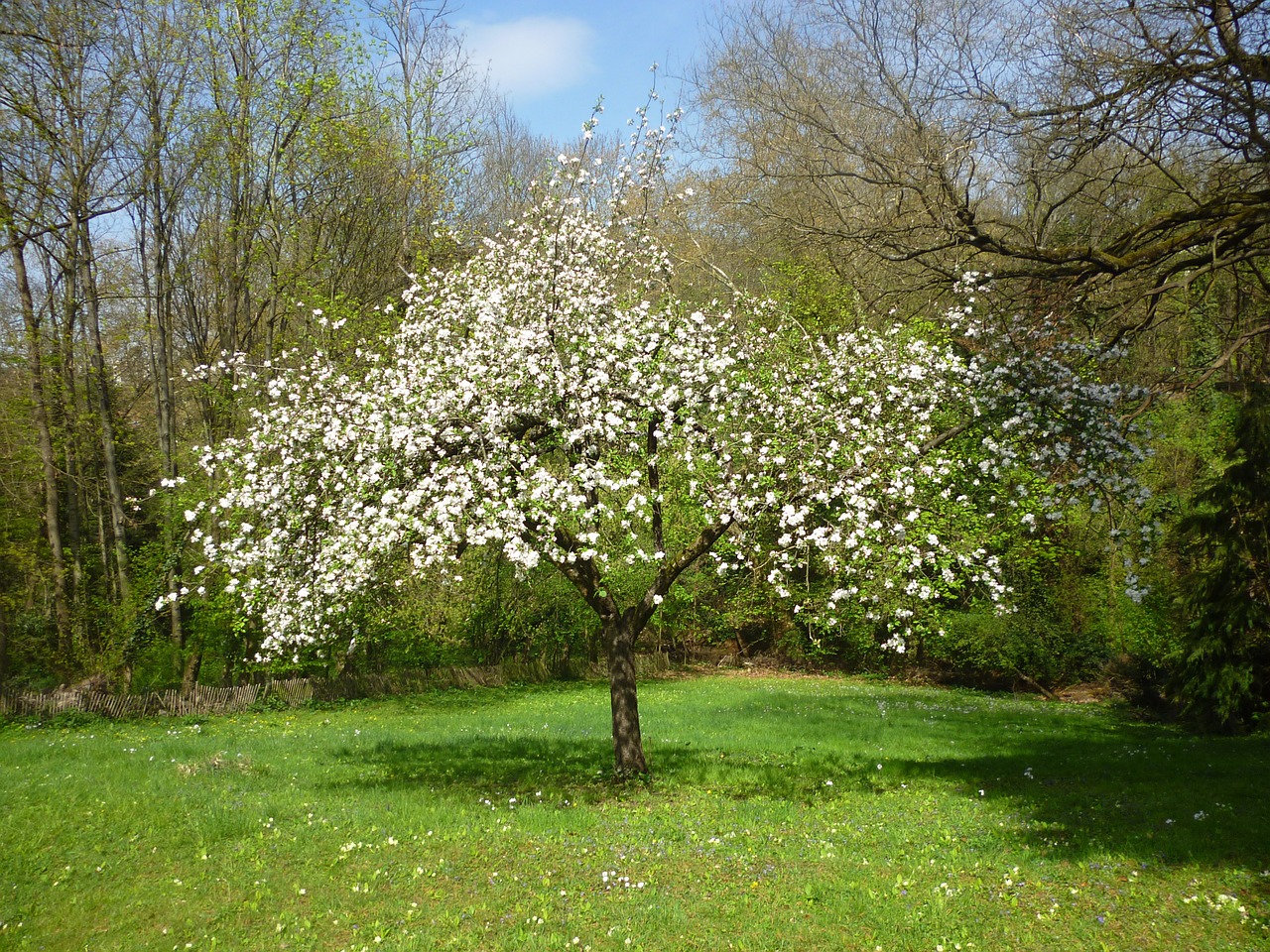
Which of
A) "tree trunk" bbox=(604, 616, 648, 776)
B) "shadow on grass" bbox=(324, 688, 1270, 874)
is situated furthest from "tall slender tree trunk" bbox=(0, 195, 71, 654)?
"tree trunk" bbox=(604, 616, 648, 776)

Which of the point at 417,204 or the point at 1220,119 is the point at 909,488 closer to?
the point at 1220,119

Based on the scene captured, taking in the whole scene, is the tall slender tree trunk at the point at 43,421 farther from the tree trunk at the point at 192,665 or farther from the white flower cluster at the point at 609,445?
the white flower cluster at the point at 609,445

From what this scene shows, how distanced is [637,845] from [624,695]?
7.45 feet

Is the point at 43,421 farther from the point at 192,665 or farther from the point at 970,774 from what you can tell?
the point at 970,774

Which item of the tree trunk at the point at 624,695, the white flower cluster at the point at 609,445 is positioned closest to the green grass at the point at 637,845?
the tree trunk at the point at 624,695

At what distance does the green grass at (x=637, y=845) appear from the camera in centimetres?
601

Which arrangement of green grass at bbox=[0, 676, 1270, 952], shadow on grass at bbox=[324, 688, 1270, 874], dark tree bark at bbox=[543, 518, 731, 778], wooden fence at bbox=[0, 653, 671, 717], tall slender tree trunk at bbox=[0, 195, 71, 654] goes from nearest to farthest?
green grass at bbox=[0, 676, 1270, 952], shadow on grass at bbox=[324, 688, 1270, 874], dark tree bark at bbox=[543, 518, 731, 778], wooden fence at bbox=[0, 653, 671, 717], tall slender tree trunk at bbox=[0, 195, 71, 654]

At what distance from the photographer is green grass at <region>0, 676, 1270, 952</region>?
6008mm

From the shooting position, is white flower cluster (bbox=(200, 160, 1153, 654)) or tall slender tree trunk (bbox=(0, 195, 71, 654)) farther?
tall slender tree trunk (bbox=(0, 195, 71, 654))

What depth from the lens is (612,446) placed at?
8.84 metres

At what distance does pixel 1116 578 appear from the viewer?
2012cm

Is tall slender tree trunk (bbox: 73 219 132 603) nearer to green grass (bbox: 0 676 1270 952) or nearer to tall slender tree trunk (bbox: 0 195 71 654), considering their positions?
tall slender tree trunk (bbox: 0 195 71 654)

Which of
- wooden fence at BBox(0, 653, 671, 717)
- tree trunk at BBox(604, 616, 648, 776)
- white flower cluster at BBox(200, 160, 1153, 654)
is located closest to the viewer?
white flower cluster at BBox(200, 160, 1153, 654)

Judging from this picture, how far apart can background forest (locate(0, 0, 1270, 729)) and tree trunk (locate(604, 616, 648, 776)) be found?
1887 mm
